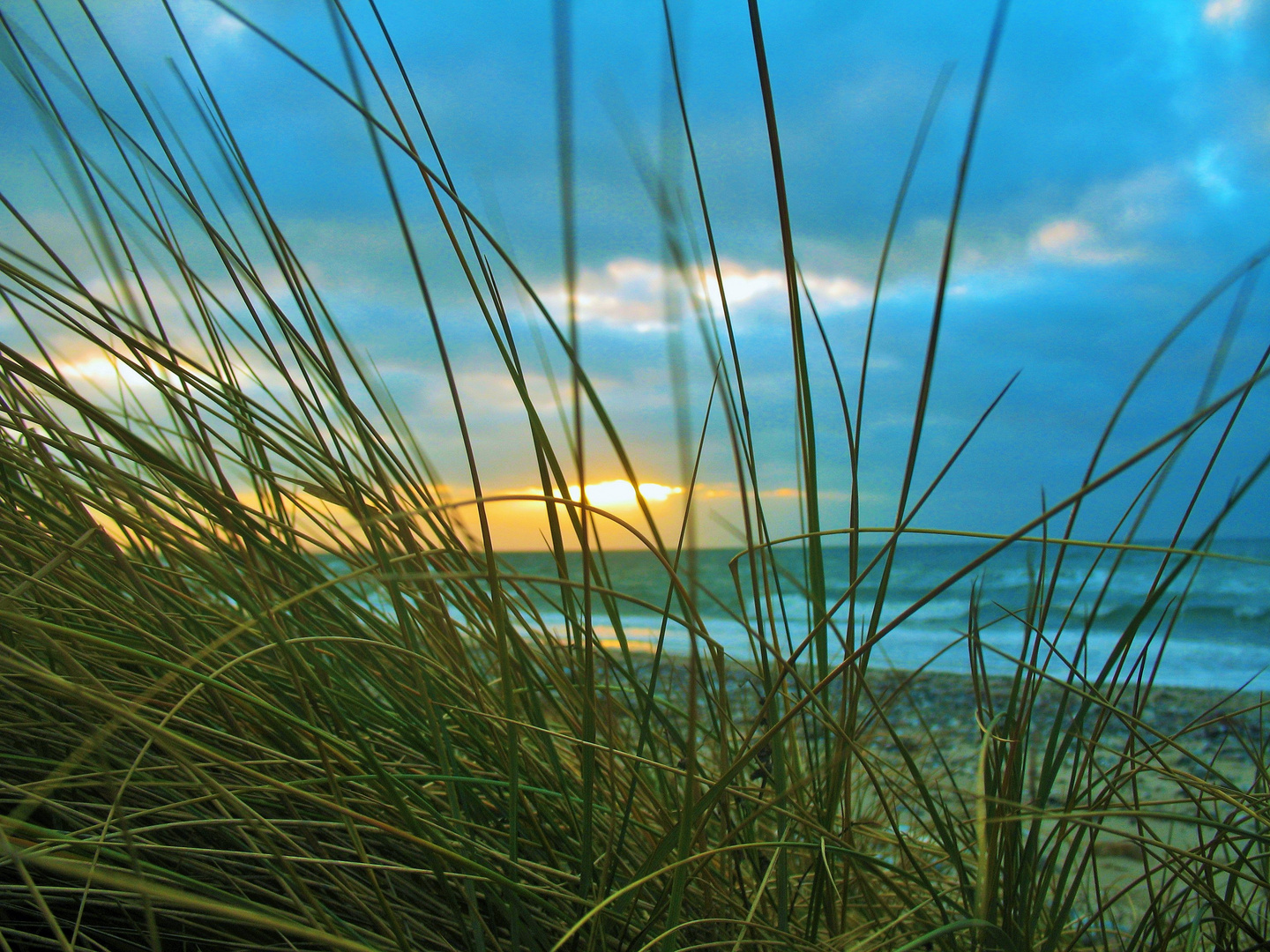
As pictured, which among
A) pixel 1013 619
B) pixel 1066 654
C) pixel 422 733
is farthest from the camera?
pixel 1066 654

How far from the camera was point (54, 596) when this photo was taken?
0.71m

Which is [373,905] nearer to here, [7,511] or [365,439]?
[365,439]

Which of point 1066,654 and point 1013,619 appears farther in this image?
point 1066,654

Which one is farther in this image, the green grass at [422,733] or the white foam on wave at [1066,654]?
the white foam on wave at [1066,654]

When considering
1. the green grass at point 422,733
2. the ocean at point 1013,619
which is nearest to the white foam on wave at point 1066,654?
the ocean at point 1013,619

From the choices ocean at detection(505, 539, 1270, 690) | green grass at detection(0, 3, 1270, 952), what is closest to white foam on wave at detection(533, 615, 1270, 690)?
ocean at detection(505, 539, 1270, 690)

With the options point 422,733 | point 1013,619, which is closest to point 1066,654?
point 1013,619

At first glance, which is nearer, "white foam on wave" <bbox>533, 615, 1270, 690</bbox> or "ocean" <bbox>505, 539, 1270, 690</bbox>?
"ocean" <bbox>505, 539, 1270, 690</bbox>

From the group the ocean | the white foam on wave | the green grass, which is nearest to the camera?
the green grass

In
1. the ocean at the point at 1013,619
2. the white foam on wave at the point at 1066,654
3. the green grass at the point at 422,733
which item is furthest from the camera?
the white foam on wave at the point at 1066,654

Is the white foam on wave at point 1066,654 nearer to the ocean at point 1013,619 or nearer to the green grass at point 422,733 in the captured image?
the ocean at point 1013,619

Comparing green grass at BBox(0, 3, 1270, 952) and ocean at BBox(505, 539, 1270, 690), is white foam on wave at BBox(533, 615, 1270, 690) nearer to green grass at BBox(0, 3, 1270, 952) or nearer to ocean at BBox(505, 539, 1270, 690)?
ocean at BBox(505, 539, 1270, 690)

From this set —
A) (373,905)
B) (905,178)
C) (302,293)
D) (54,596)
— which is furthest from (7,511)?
(905,178)

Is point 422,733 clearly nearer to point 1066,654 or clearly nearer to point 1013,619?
point 1013,619
